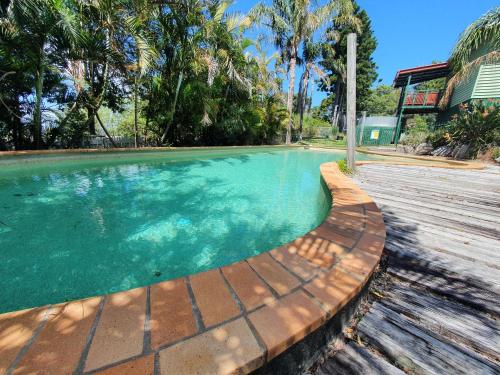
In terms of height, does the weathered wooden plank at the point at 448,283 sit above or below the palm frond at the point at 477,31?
below

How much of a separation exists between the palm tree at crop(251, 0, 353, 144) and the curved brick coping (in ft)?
49.4

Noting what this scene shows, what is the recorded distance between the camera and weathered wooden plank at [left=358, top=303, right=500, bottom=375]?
0.88 meters

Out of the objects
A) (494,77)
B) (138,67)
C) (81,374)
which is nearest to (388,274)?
(81,374)

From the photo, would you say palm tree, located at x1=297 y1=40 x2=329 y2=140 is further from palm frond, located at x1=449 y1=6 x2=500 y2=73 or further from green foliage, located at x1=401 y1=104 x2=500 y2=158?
green foliage, located at x1=401 y1=104 x2=500 y2=158

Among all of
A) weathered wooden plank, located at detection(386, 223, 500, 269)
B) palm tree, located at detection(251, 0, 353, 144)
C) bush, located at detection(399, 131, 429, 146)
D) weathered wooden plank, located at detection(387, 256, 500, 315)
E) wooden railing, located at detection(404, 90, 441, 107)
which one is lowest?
weathered wooden plank, located at detection(387, 256, 500, 315)

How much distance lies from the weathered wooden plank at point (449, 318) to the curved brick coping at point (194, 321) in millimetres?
246

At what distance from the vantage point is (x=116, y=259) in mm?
1978

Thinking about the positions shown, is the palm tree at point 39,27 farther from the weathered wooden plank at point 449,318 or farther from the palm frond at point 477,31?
the palm frond at point 477,31

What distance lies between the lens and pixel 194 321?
87 cm

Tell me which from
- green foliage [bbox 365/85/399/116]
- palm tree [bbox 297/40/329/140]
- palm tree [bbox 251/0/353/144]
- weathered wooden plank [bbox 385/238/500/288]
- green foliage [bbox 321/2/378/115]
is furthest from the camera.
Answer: green foliage [bbox 365/85/399/116]

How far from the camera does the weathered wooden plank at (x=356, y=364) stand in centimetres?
88

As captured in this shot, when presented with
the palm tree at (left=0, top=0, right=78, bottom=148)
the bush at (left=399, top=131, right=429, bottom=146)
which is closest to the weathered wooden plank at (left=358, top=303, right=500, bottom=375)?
the palm tree at (left=0, top=0, right=78, bottom=148)

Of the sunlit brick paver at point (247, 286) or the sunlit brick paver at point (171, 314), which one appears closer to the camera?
the sunlit brick paver at point (171, 314)

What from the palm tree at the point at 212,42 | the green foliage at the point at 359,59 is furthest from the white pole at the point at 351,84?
the green foliage at the point at 359,59
